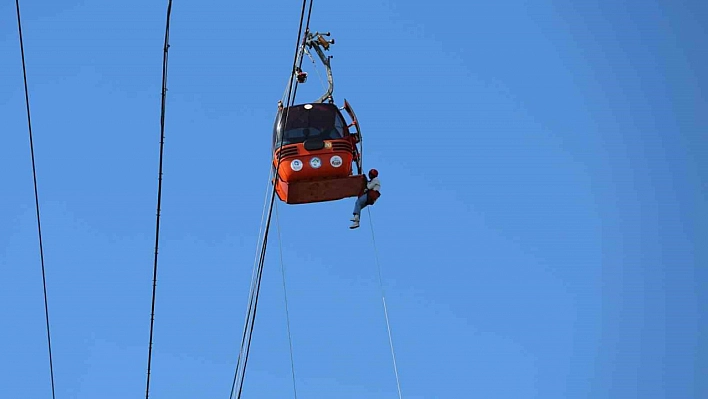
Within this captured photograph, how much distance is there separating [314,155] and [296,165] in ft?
1.10

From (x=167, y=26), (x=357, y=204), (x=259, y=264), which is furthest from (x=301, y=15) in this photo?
(x=357, y=204)

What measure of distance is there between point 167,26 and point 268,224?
467cm

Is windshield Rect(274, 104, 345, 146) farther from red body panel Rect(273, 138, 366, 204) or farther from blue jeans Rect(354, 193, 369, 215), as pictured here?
blue jeans Rect(354, 193, 369, 215)

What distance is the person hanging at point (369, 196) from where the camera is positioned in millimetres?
24219

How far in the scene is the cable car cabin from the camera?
2331 cm

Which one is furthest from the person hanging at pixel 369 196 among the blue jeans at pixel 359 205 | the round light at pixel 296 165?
the round light at pixel 296 165

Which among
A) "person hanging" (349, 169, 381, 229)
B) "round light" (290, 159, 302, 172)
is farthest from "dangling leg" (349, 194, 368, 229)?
"round light" (290, 159, 302, 172)

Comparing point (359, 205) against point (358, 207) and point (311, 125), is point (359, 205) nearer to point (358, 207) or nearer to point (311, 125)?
point (358, 207)

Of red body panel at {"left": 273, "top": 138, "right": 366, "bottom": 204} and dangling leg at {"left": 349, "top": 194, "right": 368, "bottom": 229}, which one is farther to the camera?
dangling leg at {"left": 349, "top": 194, "right": 368, "bottom": 229}

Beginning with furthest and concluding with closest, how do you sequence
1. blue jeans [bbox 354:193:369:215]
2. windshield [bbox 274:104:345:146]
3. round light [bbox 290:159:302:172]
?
blue jeans [bbox 354:193:369:215], windshield [bbox 274:104:345:146], round light [bbox 290:159:302:172]

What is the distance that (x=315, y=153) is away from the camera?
23438 mm

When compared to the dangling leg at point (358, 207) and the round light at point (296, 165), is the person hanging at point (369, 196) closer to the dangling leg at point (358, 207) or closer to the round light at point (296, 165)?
the dangling leg at point (358, 207)

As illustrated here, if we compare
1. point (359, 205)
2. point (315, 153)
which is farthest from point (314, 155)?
point (359, 205)

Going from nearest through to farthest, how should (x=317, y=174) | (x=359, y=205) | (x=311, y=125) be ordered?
(x=317, y=174), (x=311, y=125), (x=359, y=205)
